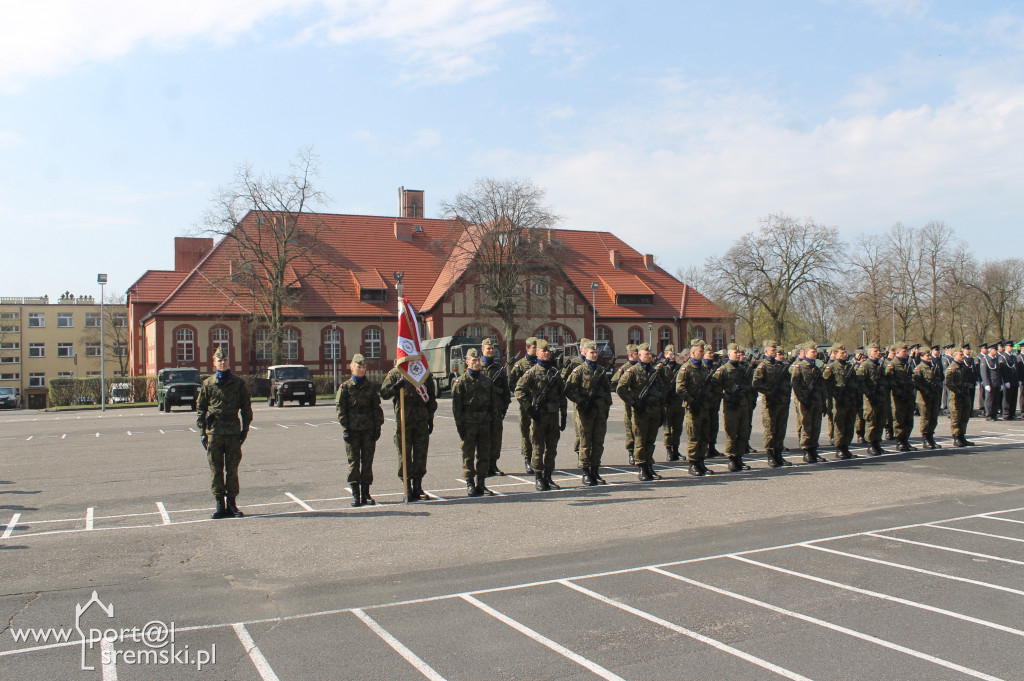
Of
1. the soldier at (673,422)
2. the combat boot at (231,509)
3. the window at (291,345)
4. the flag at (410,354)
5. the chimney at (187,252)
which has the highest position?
the chimney at (187,252)

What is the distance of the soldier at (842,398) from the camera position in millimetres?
13688

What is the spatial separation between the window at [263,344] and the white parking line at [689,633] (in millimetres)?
49806

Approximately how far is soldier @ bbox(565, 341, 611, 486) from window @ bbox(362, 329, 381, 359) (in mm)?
46112

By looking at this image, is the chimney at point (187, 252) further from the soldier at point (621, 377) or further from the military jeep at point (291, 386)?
the soldier at point (621, 377)

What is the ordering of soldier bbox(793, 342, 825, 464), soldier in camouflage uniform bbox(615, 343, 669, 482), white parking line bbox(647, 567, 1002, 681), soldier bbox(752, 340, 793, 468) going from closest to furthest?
white parking line bbox(647, 567, 1002, 681) → soldier in camouflage uniform bbox(615, 343, 669, 482) → soldier bbox(752, 340, 793, 468) → soldier bbox(793, 342, 825, 464)

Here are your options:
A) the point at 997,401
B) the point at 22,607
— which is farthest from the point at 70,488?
the point at 997,401

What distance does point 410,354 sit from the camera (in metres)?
10.8

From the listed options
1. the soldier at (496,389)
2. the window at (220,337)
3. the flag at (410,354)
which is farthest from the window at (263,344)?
the flag at (410,354)

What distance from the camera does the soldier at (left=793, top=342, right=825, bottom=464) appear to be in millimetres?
13008

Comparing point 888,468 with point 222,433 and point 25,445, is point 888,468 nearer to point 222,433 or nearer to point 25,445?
point 222,433

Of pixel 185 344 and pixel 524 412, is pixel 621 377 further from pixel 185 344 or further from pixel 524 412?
pixel 185 344

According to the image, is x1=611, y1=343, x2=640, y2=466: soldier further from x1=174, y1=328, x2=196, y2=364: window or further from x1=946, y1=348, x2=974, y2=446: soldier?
x1=174, y1=328, x2=196, y2=364: window

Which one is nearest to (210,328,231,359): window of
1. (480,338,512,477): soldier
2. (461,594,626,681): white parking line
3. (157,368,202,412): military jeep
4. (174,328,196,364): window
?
(174,328,196,364): window

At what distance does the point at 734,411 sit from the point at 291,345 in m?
45.6
